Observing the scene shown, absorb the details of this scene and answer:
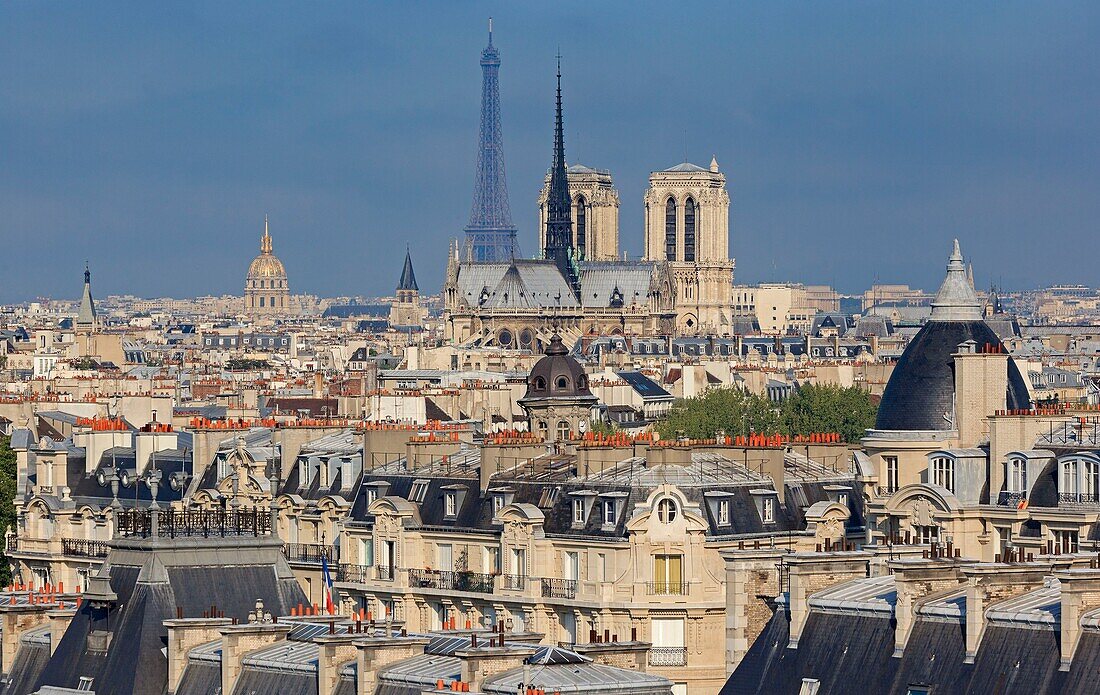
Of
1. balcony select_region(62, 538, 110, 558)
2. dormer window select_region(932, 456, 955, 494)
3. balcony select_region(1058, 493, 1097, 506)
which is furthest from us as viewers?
balcony select_region(62, 538, 110, 558)

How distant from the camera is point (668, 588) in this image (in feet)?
166

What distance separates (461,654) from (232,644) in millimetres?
3863

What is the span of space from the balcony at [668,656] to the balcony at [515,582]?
12.4ft

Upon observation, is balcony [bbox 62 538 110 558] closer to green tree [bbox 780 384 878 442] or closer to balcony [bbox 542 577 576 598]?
balcony [bbox 542 577 576 598]

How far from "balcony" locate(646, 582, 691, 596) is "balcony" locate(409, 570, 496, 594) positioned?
10.8 feet

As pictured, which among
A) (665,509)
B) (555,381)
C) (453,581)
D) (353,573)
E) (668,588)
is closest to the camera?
(668,588)

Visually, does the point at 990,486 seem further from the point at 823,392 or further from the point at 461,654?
the point at 823,392

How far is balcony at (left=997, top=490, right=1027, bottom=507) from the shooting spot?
173 ft

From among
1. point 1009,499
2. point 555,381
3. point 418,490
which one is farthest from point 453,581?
point 555,381

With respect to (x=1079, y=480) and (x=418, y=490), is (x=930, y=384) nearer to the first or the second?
(x=418, y=490)

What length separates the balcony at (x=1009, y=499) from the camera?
173 ft

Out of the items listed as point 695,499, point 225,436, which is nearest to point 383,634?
point 695,499

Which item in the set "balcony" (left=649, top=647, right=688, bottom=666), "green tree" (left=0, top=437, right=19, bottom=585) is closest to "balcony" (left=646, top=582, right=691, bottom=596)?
"balcony" (left=649, top=647, right=688, bottom=666)

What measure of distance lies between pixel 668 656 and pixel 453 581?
6.42m
